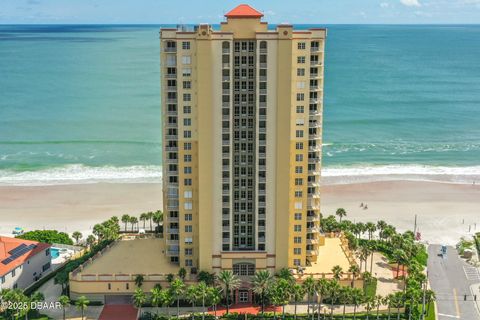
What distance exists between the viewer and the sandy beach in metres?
110

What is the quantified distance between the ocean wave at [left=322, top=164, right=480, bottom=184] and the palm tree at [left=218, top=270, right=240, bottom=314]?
68.7 meters

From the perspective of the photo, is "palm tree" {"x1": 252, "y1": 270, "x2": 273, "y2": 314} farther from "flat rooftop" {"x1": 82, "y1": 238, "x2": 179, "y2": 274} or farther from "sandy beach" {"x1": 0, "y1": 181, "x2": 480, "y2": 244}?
"sandy beach" {"x1": 0, "y1": 181, "x2": 480, "y2": 244}

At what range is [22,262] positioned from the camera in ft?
261

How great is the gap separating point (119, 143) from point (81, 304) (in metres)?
104

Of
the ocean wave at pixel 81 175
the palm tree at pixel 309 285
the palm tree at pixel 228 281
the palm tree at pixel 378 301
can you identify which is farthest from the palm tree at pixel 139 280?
the ocean wave at pixel 81 175

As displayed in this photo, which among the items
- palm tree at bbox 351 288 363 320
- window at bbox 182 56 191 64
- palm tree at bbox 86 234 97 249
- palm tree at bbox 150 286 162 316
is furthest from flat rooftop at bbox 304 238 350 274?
palm tree at bbox 86 234 97 249

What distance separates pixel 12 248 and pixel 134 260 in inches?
633

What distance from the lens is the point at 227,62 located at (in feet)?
232

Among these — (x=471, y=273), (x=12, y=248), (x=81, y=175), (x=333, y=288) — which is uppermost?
(x=81, y=175)

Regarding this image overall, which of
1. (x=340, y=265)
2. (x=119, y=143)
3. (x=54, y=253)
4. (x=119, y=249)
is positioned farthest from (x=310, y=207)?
(x=119, y=143)

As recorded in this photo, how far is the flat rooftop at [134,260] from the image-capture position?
7781 cm

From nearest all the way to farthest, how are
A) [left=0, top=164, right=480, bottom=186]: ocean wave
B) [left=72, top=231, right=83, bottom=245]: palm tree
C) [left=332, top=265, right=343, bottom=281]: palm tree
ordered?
[left=332, top=265, right=343, bottom=281]: palm tree → [left=72, top=231, right=83, bottom=245]: palm tree → [left=0, top=164, right=480, bottom=186]: ocean wave

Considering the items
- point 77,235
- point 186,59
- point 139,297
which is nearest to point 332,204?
point 77,235

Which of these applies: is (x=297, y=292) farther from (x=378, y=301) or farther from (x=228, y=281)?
(x=378, y=301)
